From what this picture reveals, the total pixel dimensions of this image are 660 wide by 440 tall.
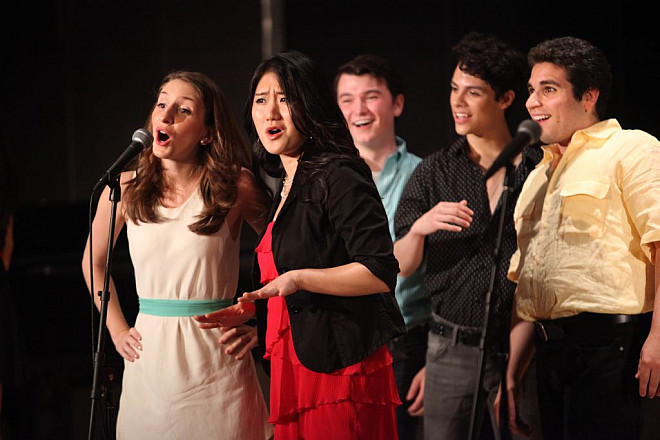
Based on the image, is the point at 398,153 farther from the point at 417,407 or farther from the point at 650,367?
the point at 650,367

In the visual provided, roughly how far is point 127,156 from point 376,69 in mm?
1473

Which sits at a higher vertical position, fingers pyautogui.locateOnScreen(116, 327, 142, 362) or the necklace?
the necklace

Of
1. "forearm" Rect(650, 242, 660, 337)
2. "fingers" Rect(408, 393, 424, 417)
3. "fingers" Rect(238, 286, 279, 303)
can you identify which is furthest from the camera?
"fingers" Rect(408, 393, 424, 417)

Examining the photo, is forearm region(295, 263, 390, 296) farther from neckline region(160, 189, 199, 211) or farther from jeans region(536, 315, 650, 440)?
jeans region(536, 315, 650, 440)

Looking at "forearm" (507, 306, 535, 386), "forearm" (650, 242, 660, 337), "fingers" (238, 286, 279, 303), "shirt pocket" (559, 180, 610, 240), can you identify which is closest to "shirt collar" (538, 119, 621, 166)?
"shirt pocket" (559, 180, 610, 240)

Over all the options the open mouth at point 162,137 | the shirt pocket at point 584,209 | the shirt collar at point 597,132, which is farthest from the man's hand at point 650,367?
the open mouth at point 162,137

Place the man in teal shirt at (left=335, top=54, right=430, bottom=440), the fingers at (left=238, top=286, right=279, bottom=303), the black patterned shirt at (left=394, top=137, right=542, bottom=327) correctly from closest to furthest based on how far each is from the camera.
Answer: the fingers at (left=238, top=286, right=279, bottom=303), the black patterned shirt at (left=394, top=137, right=542, bottom=327), the man in teal shirt at (left=335, top=54, right=430, bottom=440)

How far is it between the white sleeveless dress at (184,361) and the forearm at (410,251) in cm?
71

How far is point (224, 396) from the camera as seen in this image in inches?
98.1

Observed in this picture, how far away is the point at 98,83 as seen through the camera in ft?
16.3

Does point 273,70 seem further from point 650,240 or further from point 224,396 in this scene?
point 650,240

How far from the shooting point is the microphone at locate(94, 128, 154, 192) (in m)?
2.23

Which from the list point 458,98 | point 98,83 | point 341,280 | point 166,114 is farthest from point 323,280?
point 98,83

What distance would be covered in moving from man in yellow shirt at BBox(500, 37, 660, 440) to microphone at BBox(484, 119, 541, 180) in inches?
14.8
